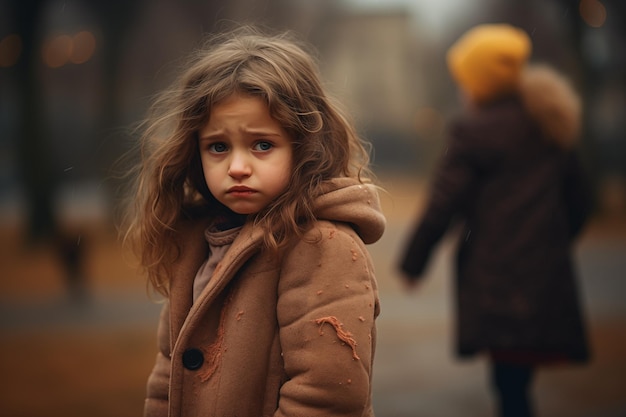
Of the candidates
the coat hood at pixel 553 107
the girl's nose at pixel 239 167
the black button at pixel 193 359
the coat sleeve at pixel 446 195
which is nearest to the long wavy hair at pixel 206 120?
the girl's nose at pixel 239 167

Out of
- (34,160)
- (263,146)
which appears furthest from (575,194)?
(34,160)

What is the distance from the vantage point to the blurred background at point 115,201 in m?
5.39

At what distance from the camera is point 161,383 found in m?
2.12

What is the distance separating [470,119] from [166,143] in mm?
2385

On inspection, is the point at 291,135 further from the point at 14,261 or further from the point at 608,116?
the point at 608,116

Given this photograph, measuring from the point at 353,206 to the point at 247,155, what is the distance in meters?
0.29

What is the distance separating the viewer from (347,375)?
178 cm

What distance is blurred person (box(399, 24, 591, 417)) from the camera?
A: 3.93 metres

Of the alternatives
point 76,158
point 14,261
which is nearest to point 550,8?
point 76,158

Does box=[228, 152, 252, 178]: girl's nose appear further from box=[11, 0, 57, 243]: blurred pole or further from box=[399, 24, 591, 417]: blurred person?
box=[11, 0, 57, 243]: blurred pole

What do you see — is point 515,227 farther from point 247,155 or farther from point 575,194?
point 247,155

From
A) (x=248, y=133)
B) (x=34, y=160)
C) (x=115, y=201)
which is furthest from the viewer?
(x=34, y=160)

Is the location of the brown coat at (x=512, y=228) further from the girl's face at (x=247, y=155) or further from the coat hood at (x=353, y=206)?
the girl's face at (x=247, y=155)

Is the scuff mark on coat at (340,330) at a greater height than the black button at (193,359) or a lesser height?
greater
